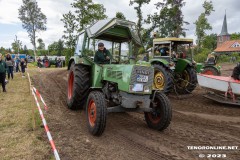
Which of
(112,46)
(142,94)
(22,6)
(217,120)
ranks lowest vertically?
(217,120)

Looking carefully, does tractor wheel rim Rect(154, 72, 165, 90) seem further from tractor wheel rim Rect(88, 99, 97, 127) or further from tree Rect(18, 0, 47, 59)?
tree Rect(18, 0, 47, 59)

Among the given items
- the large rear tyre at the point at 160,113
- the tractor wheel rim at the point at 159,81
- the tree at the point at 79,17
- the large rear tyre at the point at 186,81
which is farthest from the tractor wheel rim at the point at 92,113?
the tree at the point at 79,17

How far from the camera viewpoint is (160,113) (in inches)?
193

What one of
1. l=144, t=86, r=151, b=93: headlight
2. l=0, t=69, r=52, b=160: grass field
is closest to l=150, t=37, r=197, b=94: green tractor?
l=144, t=86, r=151, b=93: headlight

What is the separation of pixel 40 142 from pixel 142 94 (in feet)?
6.99

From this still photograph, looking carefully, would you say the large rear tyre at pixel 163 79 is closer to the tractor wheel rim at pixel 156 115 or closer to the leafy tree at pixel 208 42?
the tractor wheel rim at pixel 156 115

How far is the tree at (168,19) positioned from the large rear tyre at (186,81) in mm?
20920

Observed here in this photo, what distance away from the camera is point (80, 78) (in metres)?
5.73

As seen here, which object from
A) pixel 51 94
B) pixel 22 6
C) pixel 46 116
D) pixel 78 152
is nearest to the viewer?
pixel 78 152

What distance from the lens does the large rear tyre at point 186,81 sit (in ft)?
30.6

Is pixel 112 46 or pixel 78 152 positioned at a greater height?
pixel 112 46

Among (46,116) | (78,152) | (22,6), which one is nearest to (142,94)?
(78,152)

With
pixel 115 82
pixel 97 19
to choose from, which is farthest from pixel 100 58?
pixel 97 19

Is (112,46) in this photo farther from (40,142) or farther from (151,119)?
(40,142)
